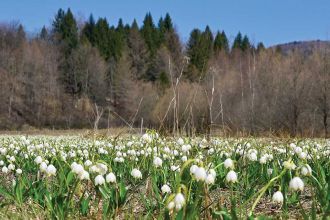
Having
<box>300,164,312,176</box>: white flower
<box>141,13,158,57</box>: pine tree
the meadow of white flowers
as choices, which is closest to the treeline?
<box>141,13,158,57</box>: pine tree

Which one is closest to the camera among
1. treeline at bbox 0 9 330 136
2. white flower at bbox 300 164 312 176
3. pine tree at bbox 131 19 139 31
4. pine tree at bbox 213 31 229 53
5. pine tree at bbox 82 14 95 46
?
white flower at bbox 300 164 312 176

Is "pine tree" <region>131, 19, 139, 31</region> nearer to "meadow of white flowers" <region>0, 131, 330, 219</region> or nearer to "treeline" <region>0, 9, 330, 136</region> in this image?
"treeline" <region>0, 9, 330, 136</region>

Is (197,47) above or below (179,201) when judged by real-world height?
above

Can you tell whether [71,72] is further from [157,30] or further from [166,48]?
[157,30]

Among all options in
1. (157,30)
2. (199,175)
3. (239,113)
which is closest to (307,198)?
(199,175)

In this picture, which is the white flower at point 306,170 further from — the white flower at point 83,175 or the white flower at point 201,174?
the white flower at point 83,175

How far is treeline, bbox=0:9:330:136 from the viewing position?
90.9ft

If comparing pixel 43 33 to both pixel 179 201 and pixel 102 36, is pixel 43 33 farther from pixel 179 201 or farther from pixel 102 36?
pixel 179 201

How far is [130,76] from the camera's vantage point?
5316 centimetres

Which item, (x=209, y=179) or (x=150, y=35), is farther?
(x=150, y=35)

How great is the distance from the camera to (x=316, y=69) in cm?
2734

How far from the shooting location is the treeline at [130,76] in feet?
90.9

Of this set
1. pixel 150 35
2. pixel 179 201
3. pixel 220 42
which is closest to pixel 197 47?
pixel 150 35

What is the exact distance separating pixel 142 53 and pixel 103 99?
11280 mm
